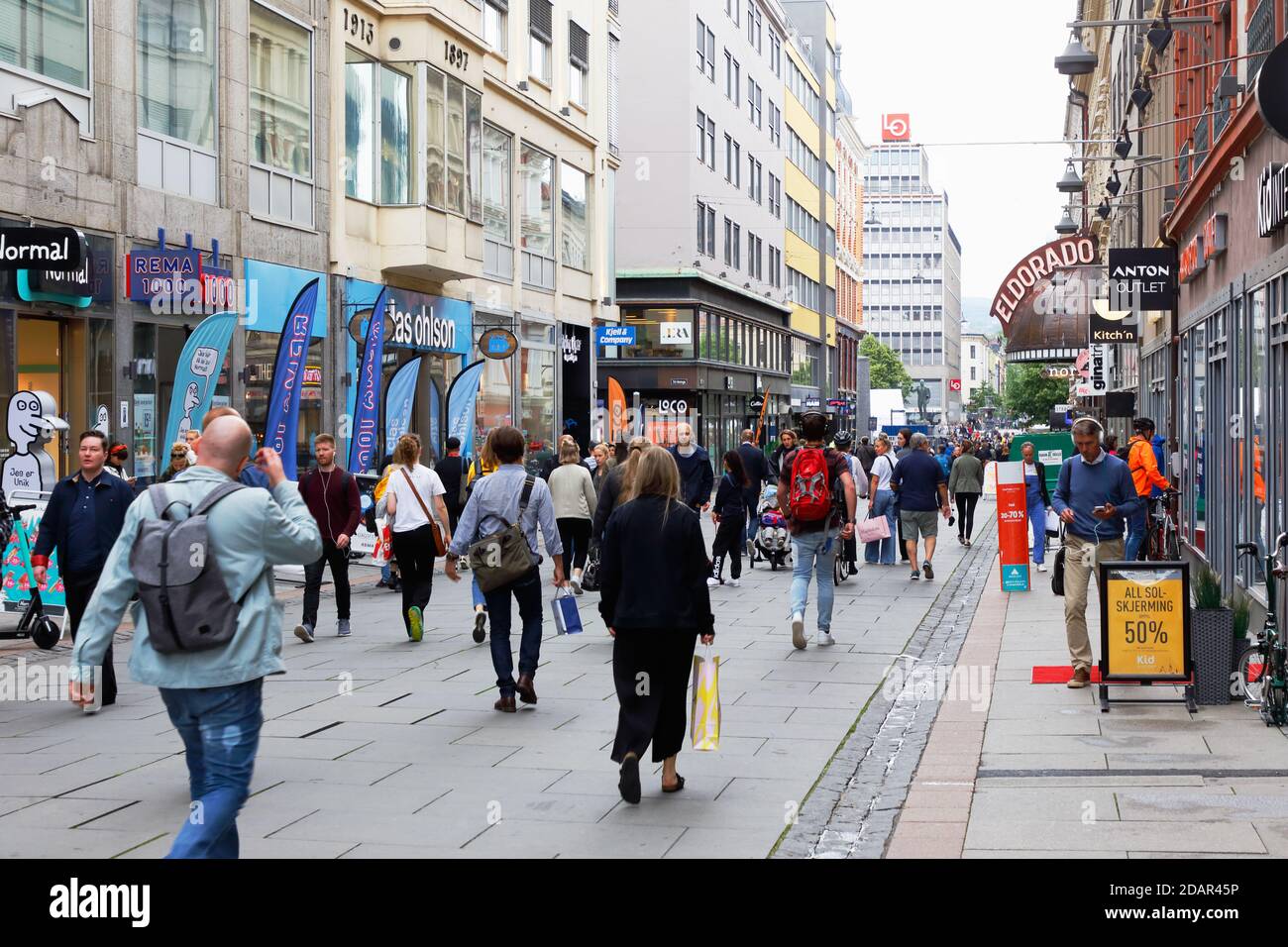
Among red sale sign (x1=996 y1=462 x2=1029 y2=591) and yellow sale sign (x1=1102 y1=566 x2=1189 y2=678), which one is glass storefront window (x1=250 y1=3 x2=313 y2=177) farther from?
yellow sale sign (x1=1102 y1=566 x2=1189 y2=678)

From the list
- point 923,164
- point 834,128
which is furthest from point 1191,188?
point 923,164

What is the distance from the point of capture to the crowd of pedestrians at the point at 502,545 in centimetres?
523

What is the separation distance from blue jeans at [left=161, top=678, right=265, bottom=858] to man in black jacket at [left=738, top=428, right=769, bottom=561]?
1348 cm

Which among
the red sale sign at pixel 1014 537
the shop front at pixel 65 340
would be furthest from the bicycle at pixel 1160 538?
the shop front at pixel 65 340

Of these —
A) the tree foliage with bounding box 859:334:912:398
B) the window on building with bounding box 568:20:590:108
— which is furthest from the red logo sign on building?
the window on building with bounding box 568:20:590:108

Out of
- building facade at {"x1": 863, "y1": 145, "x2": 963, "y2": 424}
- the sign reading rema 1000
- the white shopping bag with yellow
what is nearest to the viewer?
the white shopping bag with yellow

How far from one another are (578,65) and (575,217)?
3.39 metres

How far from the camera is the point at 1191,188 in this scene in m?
19.2

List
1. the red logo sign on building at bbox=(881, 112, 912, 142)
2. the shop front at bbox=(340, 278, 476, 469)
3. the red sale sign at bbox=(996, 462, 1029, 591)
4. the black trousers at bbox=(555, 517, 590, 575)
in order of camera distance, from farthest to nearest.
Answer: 1. the red logo sign on building at bbox=(881, 112, 912, 142)
2. the shop front at bbox=(340, 278, 476, 469)
3. the red sale sign at bbox=(996, 462, 1029, 591)
4. the black trousers at bbox=(555, 517, 590, 575)

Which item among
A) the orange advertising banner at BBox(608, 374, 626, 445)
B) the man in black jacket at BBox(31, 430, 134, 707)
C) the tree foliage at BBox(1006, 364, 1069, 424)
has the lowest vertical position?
the man in black jacket at BBox(31, 430, 134, 707)

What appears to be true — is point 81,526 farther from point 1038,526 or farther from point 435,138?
point 435,138

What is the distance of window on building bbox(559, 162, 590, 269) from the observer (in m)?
35.2

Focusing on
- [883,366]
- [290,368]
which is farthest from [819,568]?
[883,366]

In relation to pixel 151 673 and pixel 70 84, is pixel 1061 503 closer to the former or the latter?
pixel 151 673
